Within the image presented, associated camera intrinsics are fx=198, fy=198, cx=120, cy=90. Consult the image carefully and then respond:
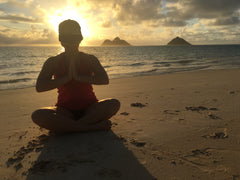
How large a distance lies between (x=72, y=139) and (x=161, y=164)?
4.66ft

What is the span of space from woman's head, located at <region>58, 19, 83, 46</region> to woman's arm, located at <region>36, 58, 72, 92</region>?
41 centimetres

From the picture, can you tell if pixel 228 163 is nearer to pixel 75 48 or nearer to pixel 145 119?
pixel 145 119

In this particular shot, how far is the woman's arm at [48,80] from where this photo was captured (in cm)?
290

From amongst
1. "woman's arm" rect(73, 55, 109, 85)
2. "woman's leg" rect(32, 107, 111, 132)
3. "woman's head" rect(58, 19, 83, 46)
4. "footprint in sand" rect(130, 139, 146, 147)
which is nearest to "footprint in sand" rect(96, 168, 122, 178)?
"footprint in sand" rect(130, 139, 146, 147)

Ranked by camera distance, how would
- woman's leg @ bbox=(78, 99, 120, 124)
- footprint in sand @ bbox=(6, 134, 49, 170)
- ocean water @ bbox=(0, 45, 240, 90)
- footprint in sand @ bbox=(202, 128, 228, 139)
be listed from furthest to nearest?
ocean water @ bbox=(0, 45, 240, 90), woman's leg @ bbox=(78, 99, 120, 124), footprint in sand @ bbox=(202, 128, 228, 139), footprint in sand @ bbox=(6, 134, 49, 170)

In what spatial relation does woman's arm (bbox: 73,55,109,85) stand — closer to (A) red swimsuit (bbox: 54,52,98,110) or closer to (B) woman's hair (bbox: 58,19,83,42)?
(A) red swimsuit (bbox: 54,52,98,110)

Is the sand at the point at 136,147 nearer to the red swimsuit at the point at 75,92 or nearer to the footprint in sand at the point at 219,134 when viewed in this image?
the footprint in sand at the point at 219,134

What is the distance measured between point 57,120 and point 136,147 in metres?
1.28

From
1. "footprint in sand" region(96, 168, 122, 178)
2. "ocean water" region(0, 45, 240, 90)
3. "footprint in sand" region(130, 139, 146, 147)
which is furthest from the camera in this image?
"ocean water" region(0, 45, 240, 90)

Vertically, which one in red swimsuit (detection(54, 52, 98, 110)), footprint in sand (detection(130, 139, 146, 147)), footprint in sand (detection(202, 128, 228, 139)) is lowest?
footprint in sand (detection(130, 139, 146, 147))

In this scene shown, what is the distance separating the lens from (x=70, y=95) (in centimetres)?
322

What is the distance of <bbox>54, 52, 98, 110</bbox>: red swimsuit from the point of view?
10.3ft

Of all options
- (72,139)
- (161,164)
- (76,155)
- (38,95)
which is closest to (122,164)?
(161,164)

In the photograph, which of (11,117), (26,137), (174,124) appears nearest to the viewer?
(26,137)
